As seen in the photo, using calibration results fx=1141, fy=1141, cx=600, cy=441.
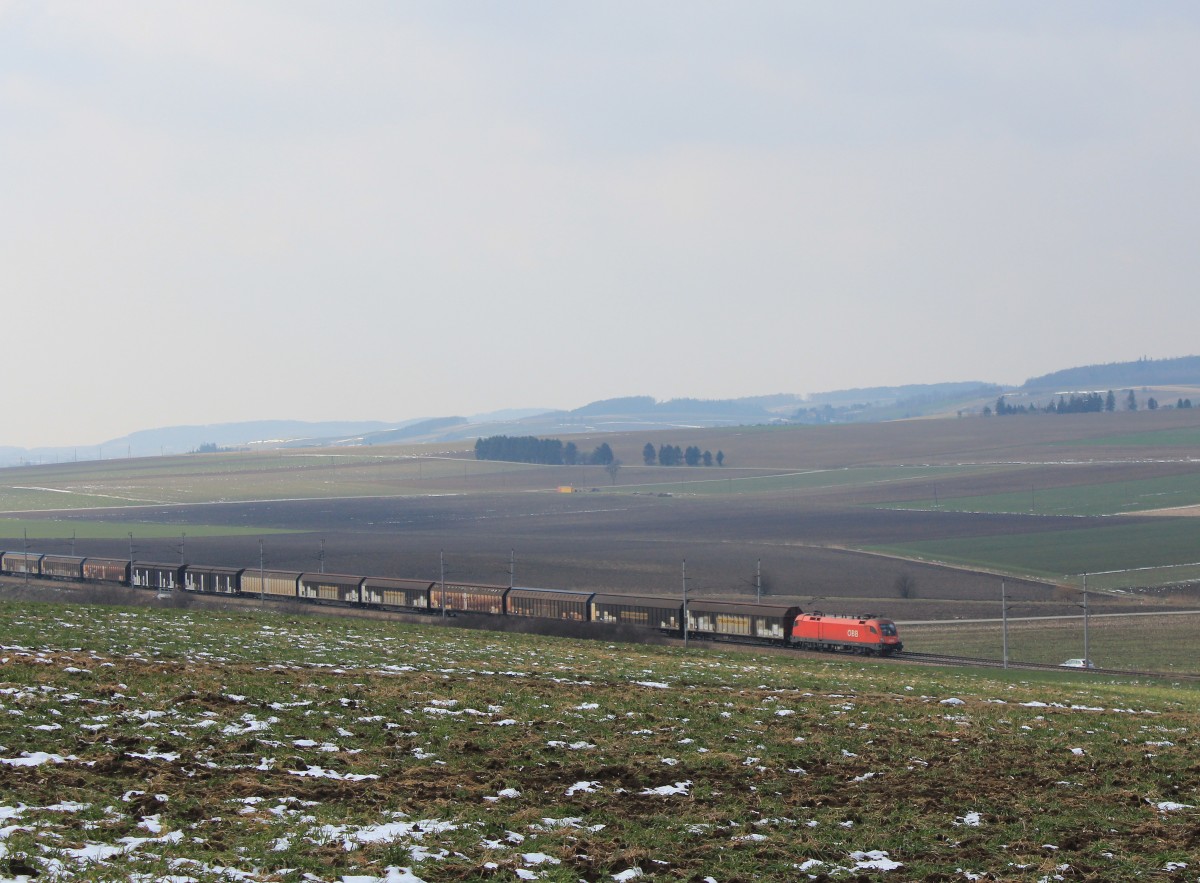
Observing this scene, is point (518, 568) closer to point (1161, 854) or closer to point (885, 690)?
point (885, 690)

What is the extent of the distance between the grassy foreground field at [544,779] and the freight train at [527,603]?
36141 millimetres

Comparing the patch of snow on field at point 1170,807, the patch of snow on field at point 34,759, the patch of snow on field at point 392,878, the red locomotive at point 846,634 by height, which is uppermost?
the patch of snow on field at point 34,759

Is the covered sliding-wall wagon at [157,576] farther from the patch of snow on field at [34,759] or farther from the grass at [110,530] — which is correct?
the patch of snow on field at [34,759]

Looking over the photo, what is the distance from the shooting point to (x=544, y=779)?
59.7 feet

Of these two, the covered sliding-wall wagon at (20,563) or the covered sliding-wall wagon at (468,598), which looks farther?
the covered sliding-wall wagon at (20,563)

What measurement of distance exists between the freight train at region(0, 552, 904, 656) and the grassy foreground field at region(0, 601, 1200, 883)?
36.1 metres

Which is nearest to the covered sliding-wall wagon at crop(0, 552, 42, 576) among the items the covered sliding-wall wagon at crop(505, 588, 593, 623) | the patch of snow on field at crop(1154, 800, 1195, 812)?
the covered sliding-wall wagon at crop(505, 588, 593, 623)

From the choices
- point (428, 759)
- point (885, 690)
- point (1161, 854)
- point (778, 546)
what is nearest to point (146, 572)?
point (778, 546)

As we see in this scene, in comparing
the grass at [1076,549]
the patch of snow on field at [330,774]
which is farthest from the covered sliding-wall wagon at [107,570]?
the patch of snow on field at [330,774]

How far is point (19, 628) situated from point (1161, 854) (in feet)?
101

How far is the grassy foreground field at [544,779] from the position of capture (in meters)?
14.0

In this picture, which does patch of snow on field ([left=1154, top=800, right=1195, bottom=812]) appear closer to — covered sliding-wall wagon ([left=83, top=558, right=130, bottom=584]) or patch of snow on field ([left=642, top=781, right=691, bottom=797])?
patch of snow on field ([left=642, top=781, right=691, bottom=797])

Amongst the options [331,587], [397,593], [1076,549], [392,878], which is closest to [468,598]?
[397,593]

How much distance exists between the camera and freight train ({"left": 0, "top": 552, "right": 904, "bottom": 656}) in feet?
219
